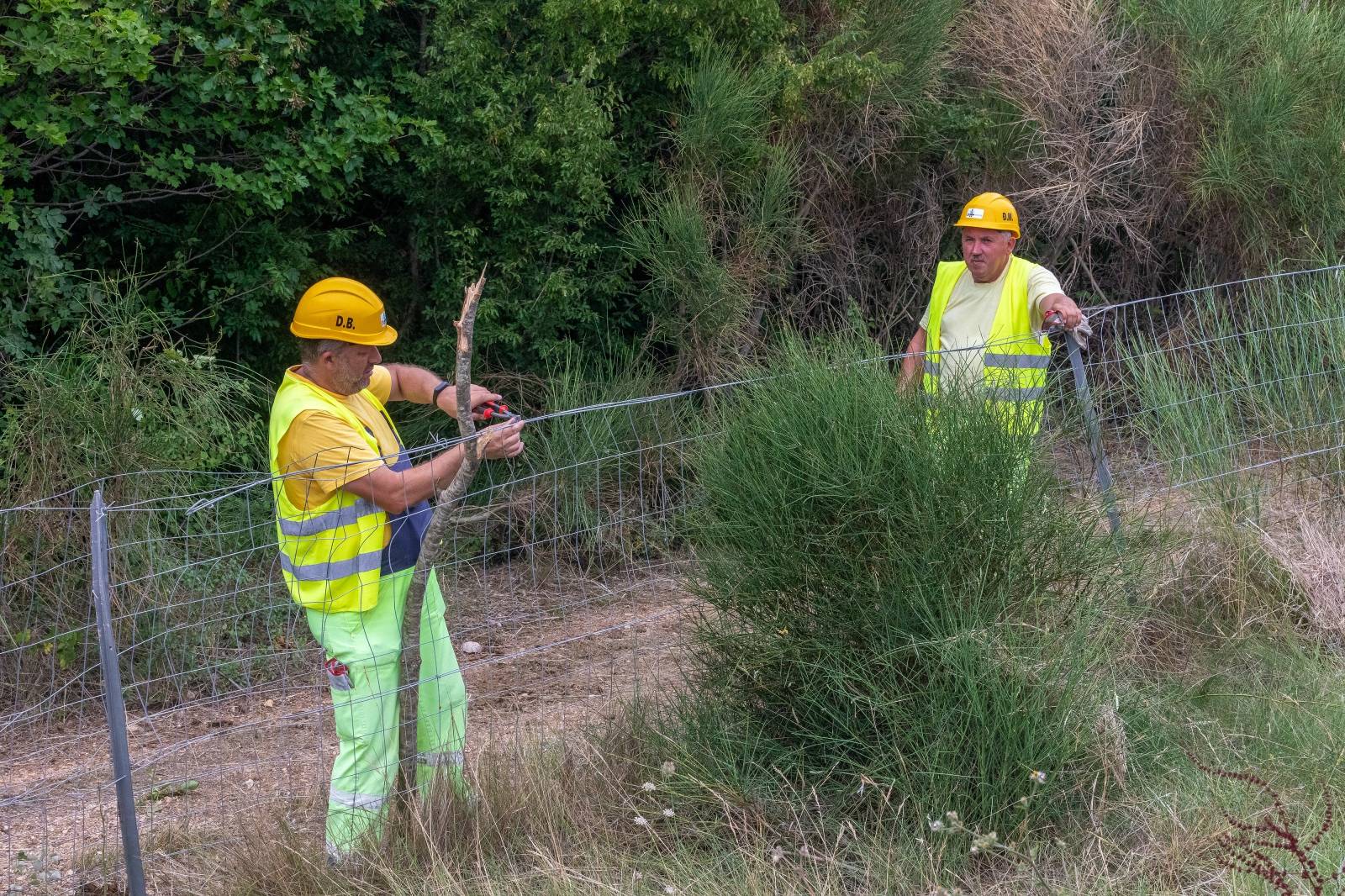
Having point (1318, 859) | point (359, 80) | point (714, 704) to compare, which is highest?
point (359, 80)

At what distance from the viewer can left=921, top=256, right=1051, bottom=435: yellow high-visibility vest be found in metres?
4.07

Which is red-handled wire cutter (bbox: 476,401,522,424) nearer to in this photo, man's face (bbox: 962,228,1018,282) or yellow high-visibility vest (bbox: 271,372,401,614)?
yellow high-visibility vest (bbox: 271,372,401,614)

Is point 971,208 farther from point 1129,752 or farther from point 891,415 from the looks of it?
point 1129,752

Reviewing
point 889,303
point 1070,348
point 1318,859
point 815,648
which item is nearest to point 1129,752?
point 1318,859

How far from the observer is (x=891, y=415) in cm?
387

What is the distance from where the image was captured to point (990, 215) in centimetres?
558

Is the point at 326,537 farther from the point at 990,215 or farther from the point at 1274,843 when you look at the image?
the point at 990,215

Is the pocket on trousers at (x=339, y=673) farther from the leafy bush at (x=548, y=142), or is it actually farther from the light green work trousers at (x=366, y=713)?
the leafy bush at (x=548, y=142)

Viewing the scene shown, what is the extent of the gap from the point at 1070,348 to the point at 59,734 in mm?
4219

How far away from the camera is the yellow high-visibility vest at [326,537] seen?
154 inches

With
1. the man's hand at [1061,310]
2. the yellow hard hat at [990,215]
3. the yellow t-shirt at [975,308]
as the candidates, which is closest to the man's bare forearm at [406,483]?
the yellow t-shirt at [975,308]

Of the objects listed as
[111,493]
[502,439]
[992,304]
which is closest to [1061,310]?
[992,304]

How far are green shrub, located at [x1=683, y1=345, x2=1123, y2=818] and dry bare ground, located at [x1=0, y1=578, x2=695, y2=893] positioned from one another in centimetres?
46

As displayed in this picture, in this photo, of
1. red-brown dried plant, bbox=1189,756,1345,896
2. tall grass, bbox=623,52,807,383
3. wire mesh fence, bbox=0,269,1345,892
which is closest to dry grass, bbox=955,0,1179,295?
tall grass, bbox=623,52,807,383
